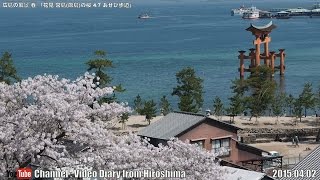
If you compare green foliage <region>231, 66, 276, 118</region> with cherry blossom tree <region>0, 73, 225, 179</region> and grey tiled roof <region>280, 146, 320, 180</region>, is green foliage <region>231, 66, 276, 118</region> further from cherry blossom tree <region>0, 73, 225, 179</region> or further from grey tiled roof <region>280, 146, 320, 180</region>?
cherry blossom tree <region>0, 73, 225, 179</region>

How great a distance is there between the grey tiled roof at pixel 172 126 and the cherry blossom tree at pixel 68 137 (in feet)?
17.8

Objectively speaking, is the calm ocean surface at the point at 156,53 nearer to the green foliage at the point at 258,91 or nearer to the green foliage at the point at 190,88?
the green foliage at the point at 258,91

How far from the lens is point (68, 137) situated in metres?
8.00

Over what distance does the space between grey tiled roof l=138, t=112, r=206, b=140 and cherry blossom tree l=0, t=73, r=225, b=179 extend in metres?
5.43

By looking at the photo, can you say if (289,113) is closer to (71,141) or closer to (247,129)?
(247,129)

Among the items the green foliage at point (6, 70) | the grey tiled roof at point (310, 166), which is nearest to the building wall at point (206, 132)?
the grey tiled roof at point (310, 166)

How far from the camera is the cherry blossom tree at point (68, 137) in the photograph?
300 inches

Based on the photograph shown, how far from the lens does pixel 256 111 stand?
82.4 feet

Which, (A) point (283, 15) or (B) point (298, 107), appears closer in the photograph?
(B) point (298, 107)

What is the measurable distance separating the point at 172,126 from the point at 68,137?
270 inches

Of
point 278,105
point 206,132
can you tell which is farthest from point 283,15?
point 206,132

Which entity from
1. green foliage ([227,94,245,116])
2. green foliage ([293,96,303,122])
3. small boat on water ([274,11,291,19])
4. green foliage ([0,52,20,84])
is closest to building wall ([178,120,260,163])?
green foliage ([227,94,245,116])

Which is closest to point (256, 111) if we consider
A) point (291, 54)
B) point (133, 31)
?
point (291, 54)

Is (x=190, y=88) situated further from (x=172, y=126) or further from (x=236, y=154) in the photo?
(x=172, y=126)
